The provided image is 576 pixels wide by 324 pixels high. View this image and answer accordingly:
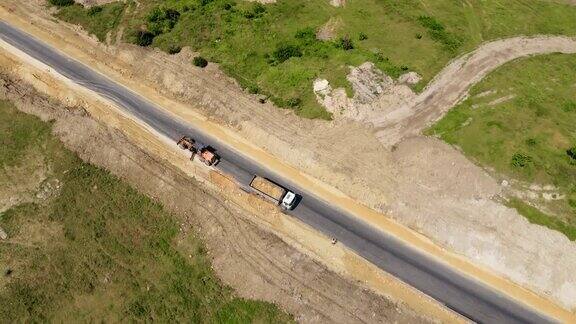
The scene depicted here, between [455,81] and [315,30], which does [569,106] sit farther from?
[315,30]

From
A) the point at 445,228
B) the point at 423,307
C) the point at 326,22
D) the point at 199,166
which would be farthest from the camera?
the point at 326,22

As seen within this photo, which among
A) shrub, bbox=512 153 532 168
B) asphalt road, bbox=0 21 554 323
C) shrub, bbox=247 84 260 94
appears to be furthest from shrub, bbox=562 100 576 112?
shrub, bbox=247 84 260 94

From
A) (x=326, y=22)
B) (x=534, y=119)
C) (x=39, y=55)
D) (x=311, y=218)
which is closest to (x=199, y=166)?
(x=311, y=218)

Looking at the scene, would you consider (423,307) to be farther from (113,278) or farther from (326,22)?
(326,22)

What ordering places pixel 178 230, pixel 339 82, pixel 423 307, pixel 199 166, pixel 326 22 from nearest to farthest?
pixel 423 307, pixel 178 230, pixel 199 166, pixel 339 82, pixel 326 22

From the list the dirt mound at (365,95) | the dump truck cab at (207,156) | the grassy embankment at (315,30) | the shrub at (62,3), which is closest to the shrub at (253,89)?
the grassy embankment at (315,30)

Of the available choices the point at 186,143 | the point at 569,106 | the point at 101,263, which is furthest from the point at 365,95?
the point at 101,263

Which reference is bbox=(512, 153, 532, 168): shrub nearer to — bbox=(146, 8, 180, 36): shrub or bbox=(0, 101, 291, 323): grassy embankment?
bbox=(0, 101, 291, 323): grassy embankment
